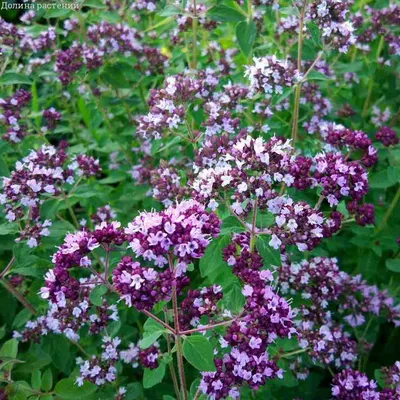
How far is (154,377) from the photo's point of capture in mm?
2697

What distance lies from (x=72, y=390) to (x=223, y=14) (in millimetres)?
2587

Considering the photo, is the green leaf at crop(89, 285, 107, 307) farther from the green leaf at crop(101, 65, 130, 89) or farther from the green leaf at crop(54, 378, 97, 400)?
the green leaf at crop(101, 65, 130, 89)

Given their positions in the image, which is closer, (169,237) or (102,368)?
(169,237)

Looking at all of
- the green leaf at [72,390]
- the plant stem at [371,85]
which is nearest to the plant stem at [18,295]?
the green leaf at [72,390]

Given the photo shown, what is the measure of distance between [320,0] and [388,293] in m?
1.91

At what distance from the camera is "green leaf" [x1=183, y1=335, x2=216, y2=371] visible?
89.9 inches

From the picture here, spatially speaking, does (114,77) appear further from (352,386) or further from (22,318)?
(352,386)

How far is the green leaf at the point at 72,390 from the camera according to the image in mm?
3164

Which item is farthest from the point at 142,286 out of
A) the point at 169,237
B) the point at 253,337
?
the point at 253,337

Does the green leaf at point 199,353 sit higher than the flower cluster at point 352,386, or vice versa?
the green leaf at point 199,353

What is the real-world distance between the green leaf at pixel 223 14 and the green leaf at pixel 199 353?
2.42m

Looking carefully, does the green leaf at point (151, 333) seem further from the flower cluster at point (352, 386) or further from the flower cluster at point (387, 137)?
the flower cluster at point (387, 137)

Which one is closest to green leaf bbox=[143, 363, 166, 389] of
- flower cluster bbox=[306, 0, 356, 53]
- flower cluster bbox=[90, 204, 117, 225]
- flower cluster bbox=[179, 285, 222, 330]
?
flower cluster bbox=[179, 285, 222, 330]

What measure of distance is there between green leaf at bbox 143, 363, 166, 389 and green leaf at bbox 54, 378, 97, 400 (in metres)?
0.58
